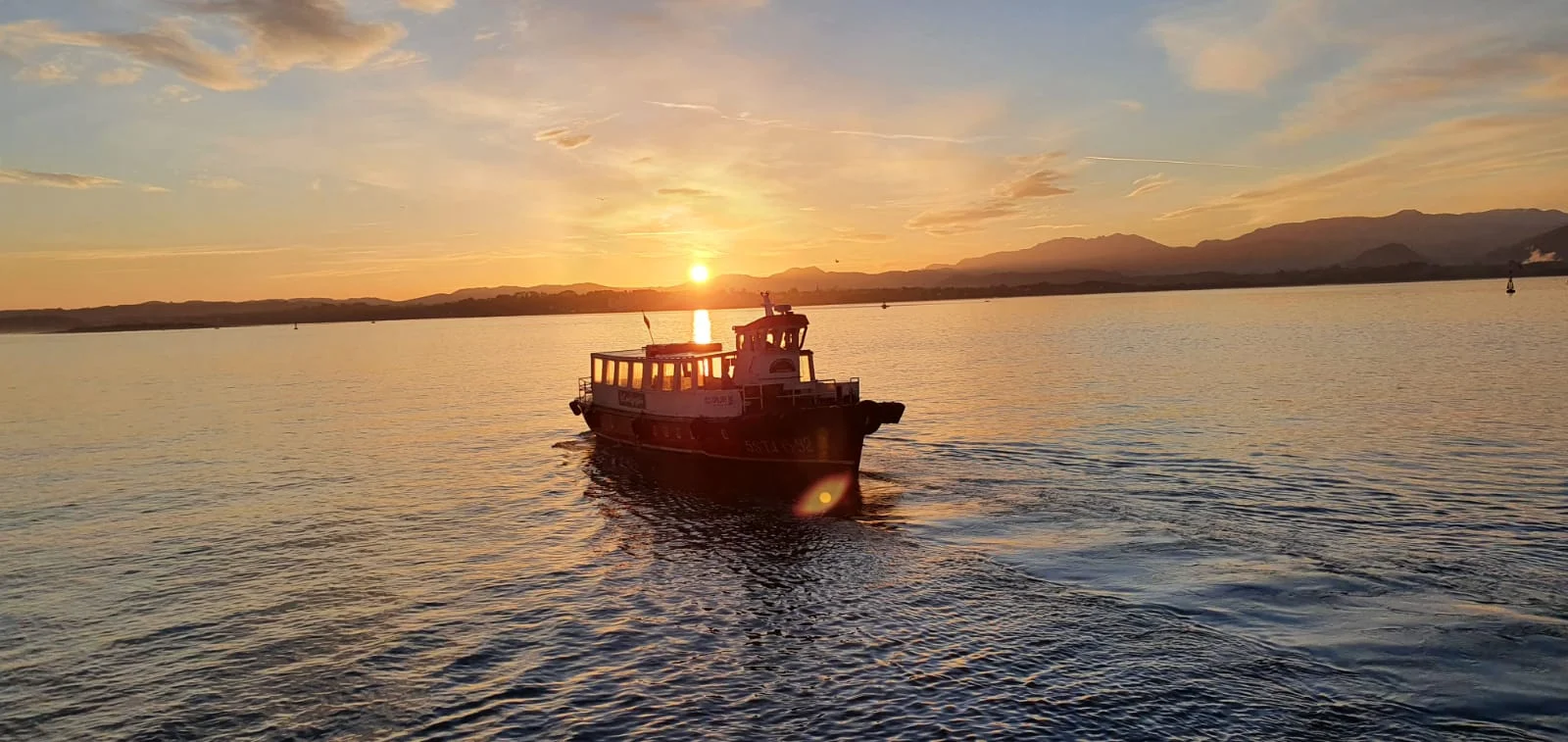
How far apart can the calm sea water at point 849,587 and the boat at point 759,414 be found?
2.53 m

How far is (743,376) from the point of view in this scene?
44.2 meters

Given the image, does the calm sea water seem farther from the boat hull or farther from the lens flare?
the boat hull

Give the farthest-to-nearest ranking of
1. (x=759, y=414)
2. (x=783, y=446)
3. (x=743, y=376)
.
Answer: (x=743, y=376)
(x=759, y=414)
(x=783, y=446)

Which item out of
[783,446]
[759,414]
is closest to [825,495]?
[783,446]

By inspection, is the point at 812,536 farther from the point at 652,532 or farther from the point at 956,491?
the point at 956,491

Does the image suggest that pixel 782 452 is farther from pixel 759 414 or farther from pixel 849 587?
pixel 849 587

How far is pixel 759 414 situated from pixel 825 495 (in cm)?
571

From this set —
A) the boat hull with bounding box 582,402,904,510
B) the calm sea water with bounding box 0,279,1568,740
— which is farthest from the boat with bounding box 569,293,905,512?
the calm sea water with bounding box 0,279,1568,740

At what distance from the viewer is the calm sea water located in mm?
17062

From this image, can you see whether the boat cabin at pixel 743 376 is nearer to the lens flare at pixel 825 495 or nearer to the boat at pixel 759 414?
the boat at pixel 759 414

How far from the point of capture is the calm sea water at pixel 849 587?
672 inches

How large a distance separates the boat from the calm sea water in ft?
8.30

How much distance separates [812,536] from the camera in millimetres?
30922

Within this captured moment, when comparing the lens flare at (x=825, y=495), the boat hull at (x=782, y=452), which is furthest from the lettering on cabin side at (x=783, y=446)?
the lens flare at (x=825, y=495)
